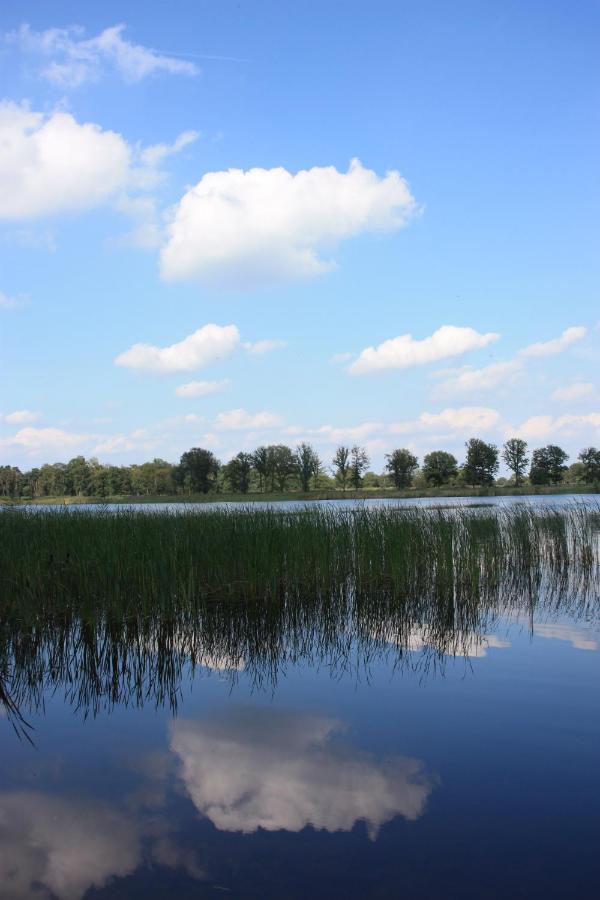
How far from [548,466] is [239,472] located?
41.2 m

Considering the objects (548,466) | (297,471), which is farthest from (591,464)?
(297,471)

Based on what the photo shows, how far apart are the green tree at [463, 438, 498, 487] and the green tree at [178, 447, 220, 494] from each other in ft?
111

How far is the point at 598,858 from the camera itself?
2699 millimetres

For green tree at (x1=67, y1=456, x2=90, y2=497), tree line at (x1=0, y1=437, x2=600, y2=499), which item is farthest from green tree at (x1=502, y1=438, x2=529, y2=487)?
green tree at (x1=67, y1=456, x2=90, y2=497)

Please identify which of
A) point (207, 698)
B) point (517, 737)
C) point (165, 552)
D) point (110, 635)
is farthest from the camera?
point (165, 552)

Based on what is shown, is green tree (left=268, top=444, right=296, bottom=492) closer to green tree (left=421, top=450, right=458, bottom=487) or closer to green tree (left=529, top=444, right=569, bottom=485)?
green tree (left=421, top=450, right=458, bottom=487)

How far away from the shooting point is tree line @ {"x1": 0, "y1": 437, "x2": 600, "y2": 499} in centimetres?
7425

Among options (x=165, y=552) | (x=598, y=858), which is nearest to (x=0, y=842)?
(x=598, y=858)

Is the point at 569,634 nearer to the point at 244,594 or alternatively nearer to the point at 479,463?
the point at 244,594

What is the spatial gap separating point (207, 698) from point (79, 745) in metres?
1.08

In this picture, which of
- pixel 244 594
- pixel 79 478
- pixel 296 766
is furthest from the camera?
pixel 79 478

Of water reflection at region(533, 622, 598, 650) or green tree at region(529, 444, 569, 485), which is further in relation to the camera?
green tree at region(529, 444, 569, 485)

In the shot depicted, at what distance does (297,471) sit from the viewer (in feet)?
270

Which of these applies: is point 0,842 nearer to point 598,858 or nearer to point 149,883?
point 149,883
